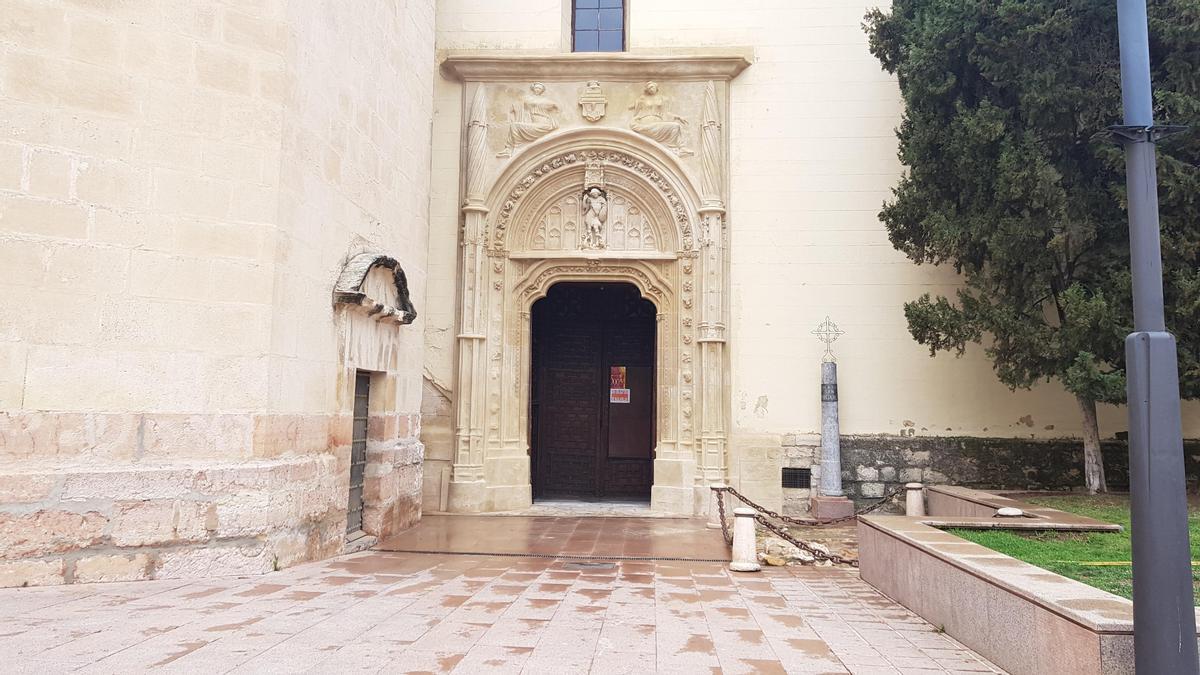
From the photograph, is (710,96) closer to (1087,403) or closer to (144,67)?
(1087,403)

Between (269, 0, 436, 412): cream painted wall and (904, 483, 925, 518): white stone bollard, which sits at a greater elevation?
(269, 0, 436, 412): cream painted wall

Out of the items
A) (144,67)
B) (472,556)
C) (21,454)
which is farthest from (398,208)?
(21,454)

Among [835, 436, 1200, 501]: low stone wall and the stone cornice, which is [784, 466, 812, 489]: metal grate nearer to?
[835, 436, 1200, 501]: low stone wall

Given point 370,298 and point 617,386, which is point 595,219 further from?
point 370,298

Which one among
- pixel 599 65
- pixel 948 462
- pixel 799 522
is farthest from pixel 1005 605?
pixel 599 65

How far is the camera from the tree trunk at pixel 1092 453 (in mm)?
8953

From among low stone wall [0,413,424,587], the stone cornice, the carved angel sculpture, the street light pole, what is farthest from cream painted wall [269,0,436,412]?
the street light pole

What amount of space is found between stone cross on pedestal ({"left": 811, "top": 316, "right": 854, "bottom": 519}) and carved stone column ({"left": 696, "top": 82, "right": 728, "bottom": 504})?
3.98ft

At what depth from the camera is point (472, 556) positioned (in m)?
7.45

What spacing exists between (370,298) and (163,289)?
1.99 meters

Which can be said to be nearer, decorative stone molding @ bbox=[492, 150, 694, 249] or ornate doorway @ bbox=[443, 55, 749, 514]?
ornate doorway @ bbox=[443, 55, 749, 514]

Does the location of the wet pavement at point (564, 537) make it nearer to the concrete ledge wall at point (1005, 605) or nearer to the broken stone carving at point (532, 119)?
the concrete ledge wall at point (1005, 605)

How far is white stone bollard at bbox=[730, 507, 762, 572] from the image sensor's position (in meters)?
6.82

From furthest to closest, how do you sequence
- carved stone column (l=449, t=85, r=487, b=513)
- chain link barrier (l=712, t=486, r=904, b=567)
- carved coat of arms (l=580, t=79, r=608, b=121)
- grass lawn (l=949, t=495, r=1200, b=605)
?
carved coat of arms (l=580, t=79, r=608, b=121), carved stone column (l=449, t=85, r=487, b=513), chain link barrier (l=712, t=486, r=904, b=567), grass lawn (l=949, t=495, r=1200, b=605)
